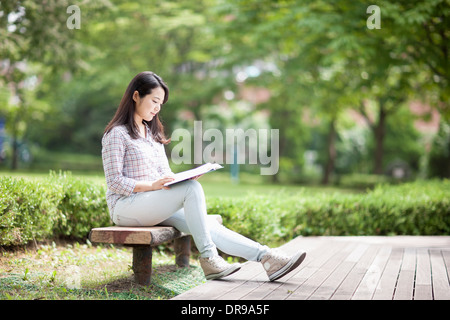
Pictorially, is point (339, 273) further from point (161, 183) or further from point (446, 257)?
point (161, 183)

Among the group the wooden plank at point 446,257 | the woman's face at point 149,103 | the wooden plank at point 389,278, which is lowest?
the wooden plank at point 446,257

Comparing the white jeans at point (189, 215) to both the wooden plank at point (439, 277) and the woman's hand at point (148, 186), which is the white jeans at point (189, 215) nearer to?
the woman's hand at point (148, 186)

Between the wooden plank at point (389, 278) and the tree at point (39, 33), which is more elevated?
the tree at point (39, 33)

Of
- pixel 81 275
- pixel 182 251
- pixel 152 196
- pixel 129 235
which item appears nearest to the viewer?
pixel 129 235

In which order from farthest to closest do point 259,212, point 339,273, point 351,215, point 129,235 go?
point 351,215, point 259,212, point 339,273, point 129,235

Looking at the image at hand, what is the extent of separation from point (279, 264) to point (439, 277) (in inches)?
47.3

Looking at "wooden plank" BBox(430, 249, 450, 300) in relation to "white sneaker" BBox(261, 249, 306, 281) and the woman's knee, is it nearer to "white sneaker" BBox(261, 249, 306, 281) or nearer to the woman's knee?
"white sneaker" BBox(261, 249, 306, 281)

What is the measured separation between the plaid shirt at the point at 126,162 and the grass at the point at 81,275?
1.92 feet

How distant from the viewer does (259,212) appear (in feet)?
18.9

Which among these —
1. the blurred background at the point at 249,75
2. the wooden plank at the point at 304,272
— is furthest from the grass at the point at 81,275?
the blurred background at the point at 249,75

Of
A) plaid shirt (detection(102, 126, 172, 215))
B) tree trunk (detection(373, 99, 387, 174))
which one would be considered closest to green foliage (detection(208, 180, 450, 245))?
plaid shirt (detection(102, 126, 172, 215))

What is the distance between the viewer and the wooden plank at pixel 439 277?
3.21 m

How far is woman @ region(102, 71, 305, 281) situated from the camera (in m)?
3.58

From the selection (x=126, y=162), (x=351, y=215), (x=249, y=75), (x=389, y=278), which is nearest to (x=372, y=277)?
(x=389, y=278)
